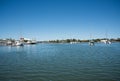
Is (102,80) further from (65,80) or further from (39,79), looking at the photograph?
(39,79)

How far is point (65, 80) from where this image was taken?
1803 centimetres

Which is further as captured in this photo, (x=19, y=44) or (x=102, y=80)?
(x=19, y=44)

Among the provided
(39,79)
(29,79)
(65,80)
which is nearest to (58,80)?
(65,80)

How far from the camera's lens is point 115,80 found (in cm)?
1759

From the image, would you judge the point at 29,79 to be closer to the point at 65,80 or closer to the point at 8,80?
Result: the point at 8,80

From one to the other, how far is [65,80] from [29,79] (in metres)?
4.66

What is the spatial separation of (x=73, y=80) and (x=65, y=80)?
0.96 meters

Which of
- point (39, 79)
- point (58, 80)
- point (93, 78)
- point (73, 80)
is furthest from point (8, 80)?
point (93, 78)

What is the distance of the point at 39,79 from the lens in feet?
61.8

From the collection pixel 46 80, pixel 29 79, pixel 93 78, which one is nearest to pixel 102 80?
pixel 93 78

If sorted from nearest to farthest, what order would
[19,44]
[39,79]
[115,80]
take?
[115,80] < [39,79] < [19,44]

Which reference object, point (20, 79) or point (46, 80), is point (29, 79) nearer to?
point (20, 79)

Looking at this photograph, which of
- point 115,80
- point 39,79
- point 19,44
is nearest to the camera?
point 115,80

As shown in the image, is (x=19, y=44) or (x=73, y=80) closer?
(x=73, y=80)
